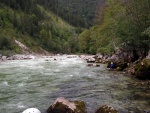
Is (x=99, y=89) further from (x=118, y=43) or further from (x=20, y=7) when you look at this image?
(x=20, y=7)

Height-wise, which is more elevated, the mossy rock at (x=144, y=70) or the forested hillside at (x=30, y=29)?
the forested hillside at (x=30, y=29)

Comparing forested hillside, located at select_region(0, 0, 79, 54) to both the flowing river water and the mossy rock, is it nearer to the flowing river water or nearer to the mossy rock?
the flowing river water

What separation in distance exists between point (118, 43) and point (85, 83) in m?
13.7

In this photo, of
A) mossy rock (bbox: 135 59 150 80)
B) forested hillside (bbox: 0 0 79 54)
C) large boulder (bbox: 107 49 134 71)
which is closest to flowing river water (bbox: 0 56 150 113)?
mossy rock (bbox: 135 59 150 80)

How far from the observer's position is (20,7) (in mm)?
125000

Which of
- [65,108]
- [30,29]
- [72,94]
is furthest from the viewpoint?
[30,29]

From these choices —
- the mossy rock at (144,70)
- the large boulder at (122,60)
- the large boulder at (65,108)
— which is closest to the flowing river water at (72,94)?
the large boulder at (65,108)

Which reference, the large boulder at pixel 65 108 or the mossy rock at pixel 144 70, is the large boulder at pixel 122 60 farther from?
the large boulder at pixel 65 108

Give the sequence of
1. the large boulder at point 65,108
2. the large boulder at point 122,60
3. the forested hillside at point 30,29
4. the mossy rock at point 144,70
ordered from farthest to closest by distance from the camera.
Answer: the forested hillside at point 30,29 < the large boulder at point 122,60 < the mossy rock at point 144,70 < the large boulder at point 65,108

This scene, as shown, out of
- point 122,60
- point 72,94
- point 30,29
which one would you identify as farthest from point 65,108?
point 30,29

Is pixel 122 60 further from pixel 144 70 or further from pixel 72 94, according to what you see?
pixel 72 94

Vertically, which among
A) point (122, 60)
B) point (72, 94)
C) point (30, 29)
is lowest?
point (72, 94)

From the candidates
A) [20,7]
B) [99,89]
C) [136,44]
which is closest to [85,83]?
[99,89]

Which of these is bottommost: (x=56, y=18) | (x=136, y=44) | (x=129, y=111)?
(x=129, y=111)
